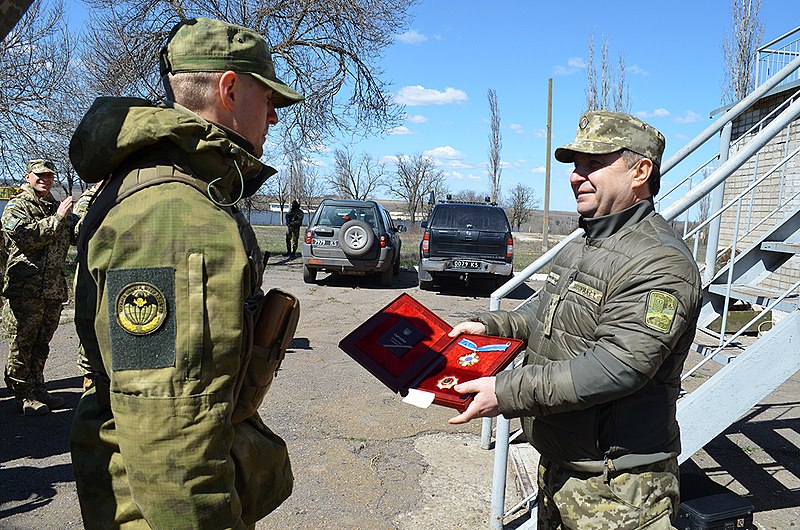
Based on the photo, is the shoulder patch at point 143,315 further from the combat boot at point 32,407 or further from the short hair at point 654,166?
the combat boot at point 32,407

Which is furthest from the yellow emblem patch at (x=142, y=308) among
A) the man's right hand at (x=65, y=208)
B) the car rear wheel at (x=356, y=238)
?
the car rear wheel at (x=356, y=238)

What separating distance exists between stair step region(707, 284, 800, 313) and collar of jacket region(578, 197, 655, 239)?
5.60ft

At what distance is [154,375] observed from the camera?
1.18m

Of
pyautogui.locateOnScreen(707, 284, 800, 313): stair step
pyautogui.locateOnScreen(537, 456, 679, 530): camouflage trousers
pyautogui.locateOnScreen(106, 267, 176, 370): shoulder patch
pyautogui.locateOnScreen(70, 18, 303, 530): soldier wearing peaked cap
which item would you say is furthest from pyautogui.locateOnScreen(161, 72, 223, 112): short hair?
pyautogui.locateOnScreen(707, 284, 800, 313): stair step

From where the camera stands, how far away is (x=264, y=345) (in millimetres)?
1488

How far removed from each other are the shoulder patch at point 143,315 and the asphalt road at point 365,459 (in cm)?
240

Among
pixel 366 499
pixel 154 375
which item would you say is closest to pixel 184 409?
pixel 154 375

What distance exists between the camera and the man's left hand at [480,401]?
1.83 metres

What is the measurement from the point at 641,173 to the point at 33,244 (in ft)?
15.5

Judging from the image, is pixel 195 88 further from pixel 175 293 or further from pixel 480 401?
pixel 480 401

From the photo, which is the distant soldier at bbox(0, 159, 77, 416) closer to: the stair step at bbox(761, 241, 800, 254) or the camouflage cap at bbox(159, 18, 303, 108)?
the camouflage cap at bbox(159, 18, 303, 108)

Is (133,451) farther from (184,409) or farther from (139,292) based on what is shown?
(139,292)

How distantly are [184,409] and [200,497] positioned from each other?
0.60 feet

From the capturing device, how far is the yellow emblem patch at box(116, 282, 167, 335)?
1.20 metres
